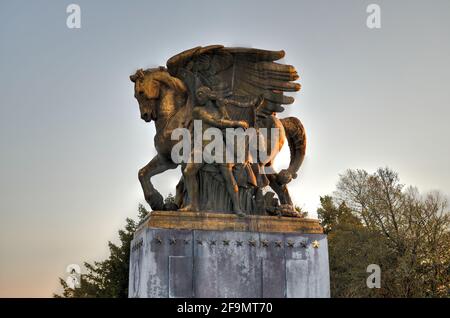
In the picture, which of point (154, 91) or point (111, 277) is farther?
point (111, 277)

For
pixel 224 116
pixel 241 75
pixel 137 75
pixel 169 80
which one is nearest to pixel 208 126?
pixel 224 116

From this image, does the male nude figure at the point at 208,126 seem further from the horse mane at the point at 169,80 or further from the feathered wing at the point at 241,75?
the horse mane at the point at 169,80

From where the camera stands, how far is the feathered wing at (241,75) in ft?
35.3

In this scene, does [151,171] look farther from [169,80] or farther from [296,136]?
[296,136]

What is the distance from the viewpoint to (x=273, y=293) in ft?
31.2

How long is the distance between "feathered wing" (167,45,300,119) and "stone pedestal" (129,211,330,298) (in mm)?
2281

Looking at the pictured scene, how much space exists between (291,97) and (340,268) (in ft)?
74.1

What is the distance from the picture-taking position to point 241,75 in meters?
11.1

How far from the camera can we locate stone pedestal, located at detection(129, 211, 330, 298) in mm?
9164

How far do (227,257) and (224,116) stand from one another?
8.52 feet

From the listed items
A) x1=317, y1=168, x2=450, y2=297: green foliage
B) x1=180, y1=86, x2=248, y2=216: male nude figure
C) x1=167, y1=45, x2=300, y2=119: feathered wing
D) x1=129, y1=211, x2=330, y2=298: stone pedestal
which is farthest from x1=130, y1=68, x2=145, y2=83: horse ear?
x1=317, y1=168, x2=450, y2=297: green foliage

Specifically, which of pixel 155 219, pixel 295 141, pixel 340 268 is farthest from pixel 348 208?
pixel 155 219

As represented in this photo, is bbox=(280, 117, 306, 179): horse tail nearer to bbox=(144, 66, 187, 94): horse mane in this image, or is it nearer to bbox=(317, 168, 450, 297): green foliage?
bbox=(144, 66, 187, 94): horse mane

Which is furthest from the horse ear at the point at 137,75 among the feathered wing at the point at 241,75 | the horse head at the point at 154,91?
the feathered wing at the point at 241,75
